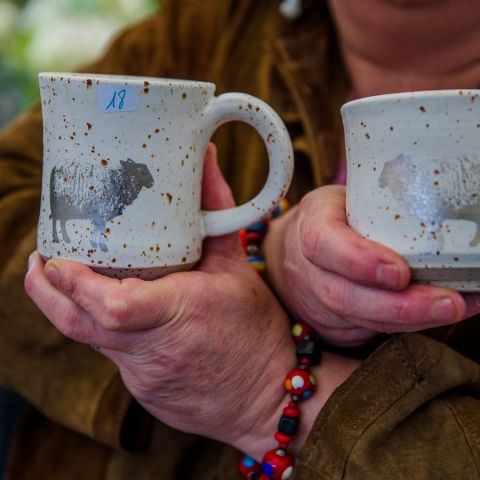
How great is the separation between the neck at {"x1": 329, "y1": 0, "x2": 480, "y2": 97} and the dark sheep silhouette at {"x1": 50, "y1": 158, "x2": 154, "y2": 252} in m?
0.36

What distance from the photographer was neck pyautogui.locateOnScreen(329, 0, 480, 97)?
0.74m

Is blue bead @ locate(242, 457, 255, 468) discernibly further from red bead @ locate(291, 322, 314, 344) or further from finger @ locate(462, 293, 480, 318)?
finger @ locate(462, 293, 480, 318)

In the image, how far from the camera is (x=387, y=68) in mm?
818

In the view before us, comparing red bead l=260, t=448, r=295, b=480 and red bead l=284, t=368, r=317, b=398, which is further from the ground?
red bead l=284, t=368, r=317, b=398

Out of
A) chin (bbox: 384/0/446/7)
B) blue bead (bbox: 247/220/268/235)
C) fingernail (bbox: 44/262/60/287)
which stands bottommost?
fingernail (bbox: 44/262/60/287)

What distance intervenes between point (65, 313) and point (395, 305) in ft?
0.74

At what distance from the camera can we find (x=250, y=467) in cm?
63

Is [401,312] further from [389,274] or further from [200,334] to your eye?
[200,334]

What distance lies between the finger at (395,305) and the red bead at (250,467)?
0.19 m

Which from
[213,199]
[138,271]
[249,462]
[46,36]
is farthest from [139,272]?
[46,36]

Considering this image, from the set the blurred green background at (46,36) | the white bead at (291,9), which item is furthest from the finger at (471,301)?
the blurred green background at (46,36)

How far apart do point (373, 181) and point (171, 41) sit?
507 mm

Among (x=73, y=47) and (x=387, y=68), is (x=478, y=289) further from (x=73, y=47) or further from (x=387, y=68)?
(x=73, y=47)

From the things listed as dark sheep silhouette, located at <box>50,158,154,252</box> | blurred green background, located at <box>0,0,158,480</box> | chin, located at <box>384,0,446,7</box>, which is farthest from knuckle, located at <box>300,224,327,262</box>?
blurred green background, located at <box>0,0,158,480</box>
